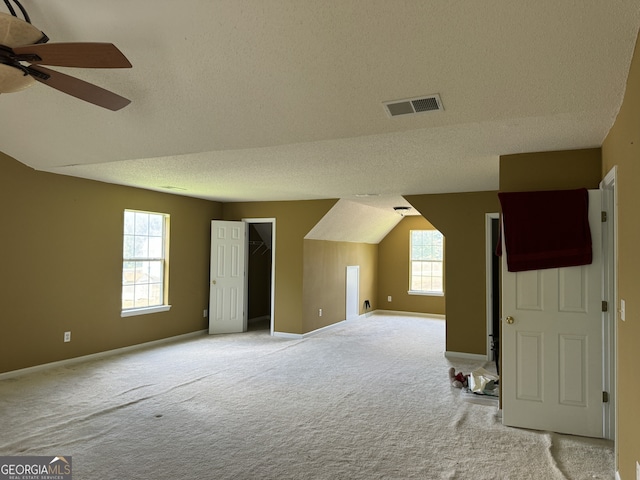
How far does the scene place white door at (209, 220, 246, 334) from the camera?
7.26m

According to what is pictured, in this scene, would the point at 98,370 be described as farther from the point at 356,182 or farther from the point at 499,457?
the point at 499,457

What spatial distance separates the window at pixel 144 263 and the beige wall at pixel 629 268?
558cm

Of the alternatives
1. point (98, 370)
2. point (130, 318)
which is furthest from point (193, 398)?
point (130, 318)

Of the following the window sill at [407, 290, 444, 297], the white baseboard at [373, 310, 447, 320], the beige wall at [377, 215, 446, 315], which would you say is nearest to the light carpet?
→ the white baseboard at [373, 310, 447, 320]

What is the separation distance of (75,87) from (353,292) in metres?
7.12

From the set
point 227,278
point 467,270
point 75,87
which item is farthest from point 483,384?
point 227,278

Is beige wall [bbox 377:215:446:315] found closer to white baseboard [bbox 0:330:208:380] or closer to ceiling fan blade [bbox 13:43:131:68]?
white baseboard [bbox 0:330:208:380]

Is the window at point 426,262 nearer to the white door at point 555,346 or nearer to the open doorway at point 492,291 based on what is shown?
the open doorway at point 492,291

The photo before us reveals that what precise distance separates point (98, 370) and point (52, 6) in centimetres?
394

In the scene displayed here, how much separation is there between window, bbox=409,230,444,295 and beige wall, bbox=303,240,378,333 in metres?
1.10

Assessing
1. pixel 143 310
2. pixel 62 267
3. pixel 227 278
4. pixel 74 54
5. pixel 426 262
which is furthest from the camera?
pixel 426 262

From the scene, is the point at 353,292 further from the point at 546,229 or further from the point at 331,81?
the point at 331,81

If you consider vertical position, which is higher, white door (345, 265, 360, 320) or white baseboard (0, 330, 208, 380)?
white door (345, 265, 360, 320)

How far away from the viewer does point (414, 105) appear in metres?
2.78
